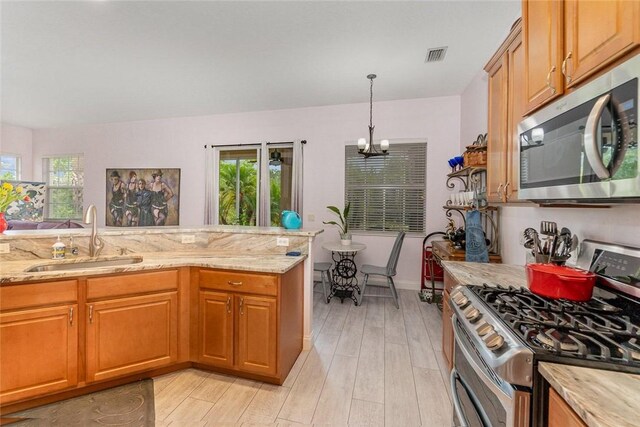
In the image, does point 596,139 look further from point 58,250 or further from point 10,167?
point 10,167

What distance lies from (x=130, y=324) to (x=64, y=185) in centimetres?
599

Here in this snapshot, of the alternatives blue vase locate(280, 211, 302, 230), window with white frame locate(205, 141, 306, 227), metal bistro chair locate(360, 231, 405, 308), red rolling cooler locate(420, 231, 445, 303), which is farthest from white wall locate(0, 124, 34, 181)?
red rolling cooler locate(420, 231, 445, 303)

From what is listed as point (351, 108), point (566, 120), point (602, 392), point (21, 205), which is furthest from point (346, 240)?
point (21, 205)

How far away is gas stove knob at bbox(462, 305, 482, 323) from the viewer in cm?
105

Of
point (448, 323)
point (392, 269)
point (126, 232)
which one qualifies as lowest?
point (448, 323)

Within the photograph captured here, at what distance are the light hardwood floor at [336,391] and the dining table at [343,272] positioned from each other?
106 centimetres

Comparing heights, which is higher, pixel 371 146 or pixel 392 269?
pixel 371 146

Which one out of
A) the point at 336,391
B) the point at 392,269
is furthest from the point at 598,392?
the point at 392,269

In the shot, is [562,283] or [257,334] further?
[257,334]

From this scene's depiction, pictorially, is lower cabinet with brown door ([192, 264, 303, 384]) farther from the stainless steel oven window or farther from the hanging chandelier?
the hanging chandelier

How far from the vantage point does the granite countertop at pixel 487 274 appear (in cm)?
149

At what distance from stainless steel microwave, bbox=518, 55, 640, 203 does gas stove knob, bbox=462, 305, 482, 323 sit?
56 cm

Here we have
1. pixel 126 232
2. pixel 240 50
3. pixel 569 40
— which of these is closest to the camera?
pixel 569 40

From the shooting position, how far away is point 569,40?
108 cm
